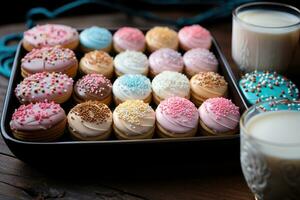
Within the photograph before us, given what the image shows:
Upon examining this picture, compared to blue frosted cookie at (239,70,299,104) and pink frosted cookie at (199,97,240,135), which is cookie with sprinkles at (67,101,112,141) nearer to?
pink frosted cookie at (199,97,240,135)

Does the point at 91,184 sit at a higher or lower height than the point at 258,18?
lower

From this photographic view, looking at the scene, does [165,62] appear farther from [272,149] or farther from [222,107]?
[272,149]

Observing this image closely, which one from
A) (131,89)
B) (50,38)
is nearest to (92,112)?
(131,89)

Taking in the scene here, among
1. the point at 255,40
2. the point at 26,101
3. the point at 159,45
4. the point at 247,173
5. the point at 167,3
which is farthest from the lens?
the point at 167,3

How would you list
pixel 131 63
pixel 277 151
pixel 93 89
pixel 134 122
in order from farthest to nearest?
pixel 131 63 → pixel 93 89 → pixel 134 122 → pixel 277 151

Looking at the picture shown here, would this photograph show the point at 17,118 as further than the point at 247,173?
Yes

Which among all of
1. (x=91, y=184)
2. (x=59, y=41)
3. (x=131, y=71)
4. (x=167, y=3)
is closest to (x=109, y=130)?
(x=91, y=184)

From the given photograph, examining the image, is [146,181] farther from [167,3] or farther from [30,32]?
[167,3]

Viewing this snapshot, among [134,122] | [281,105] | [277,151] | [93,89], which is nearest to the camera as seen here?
[277,151]
